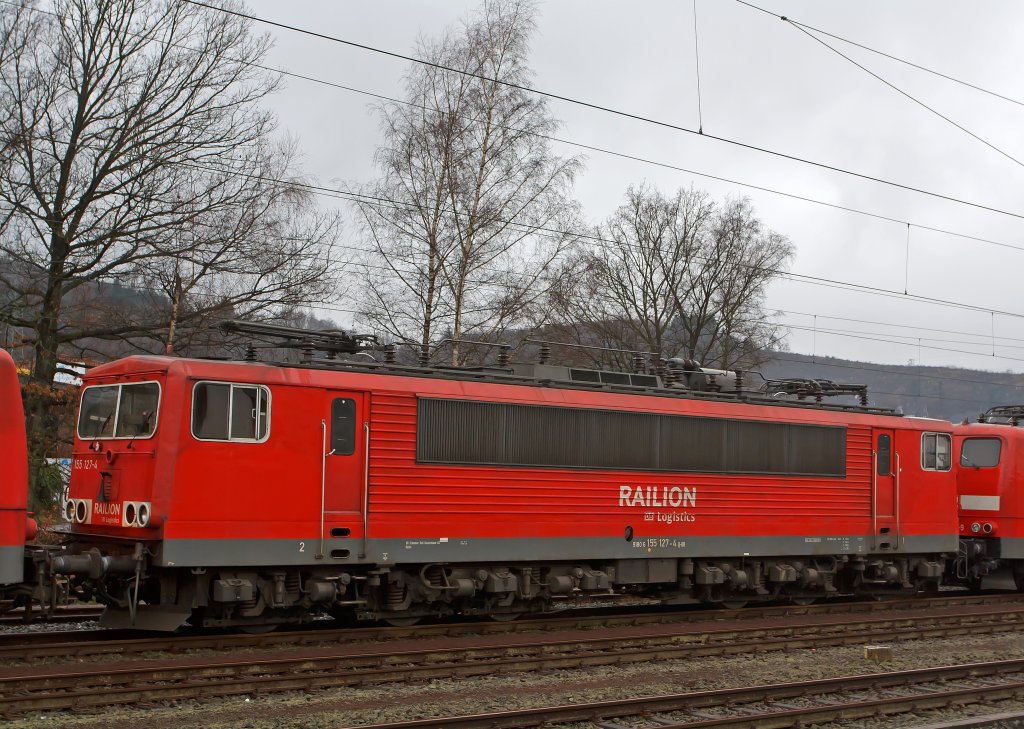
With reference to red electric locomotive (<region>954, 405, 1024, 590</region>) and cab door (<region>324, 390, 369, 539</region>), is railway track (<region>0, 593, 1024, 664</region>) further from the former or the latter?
red electric locomotive (<region>954, 405, 1024, 590</region>)

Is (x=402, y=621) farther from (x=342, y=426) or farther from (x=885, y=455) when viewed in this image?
(x=885, y=455)

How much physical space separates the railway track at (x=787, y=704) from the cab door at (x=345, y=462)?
4492 millimetres

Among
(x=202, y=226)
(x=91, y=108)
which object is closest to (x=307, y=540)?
(x=202, y=226)

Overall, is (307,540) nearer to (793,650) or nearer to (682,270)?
(793,650)

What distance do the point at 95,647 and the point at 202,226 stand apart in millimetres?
14543

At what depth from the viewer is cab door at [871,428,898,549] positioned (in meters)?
19.8

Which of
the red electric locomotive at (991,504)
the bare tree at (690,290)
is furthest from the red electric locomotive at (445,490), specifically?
the bare tree at (690,290)

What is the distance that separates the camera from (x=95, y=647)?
40.1ft

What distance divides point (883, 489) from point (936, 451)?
5.64 ft

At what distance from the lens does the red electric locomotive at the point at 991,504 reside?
2211 centimetres

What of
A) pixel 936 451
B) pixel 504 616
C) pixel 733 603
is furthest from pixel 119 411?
pixel 936 451

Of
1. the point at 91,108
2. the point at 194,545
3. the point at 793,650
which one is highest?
the point at 91,108

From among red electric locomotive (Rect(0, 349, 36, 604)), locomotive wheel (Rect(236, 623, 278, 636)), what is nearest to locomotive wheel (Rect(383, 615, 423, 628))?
locomotive wheel (Rect(236, 623, 278, 636))

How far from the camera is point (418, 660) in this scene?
1247 cm
